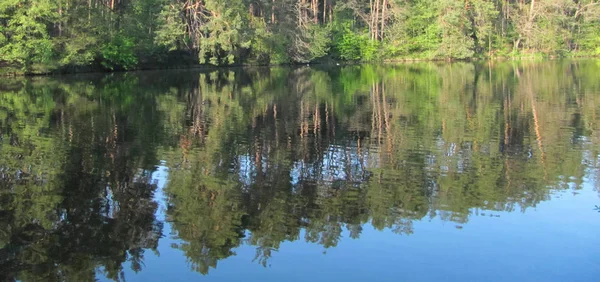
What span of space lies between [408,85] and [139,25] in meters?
28.7

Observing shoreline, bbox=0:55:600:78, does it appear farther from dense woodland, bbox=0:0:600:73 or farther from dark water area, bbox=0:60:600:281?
dark water area, bbox=0:60:600:281

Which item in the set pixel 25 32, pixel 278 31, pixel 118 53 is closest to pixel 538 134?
pixel 25 32

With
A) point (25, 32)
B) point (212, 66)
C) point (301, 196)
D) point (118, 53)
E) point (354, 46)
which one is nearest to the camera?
point (301, 196)

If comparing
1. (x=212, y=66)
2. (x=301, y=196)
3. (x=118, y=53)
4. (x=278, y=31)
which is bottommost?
(x=301, y=196)

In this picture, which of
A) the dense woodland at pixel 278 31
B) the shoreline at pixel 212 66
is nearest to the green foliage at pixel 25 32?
the dense woodland at pixel 278 31

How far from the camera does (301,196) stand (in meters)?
11.5

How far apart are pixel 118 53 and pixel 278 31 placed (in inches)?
773

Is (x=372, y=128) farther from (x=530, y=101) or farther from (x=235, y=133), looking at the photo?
(x=530, y=101)

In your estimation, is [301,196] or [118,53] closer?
[301,196]

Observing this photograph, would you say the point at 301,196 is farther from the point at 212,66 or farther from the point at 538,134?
the point at 212,66

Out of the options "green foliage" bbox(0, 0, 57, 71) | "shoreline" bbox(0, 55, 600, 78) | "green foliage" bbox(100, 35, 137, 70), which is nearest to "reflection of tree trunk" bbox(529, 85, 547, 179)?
"green foliage" bbox(0, 0, 57, 71)

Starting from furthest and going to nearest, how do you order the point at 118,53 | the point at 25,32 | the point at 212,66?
the point at 212,66 → the point at 118,53 → the point at 25,32

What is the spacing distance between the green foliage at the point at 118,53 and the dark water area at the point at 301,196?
29.2 m

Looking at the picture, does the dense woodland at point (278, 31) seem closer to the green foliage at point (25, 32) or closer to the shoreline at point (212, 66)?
the green foliage at point (25, 32)
